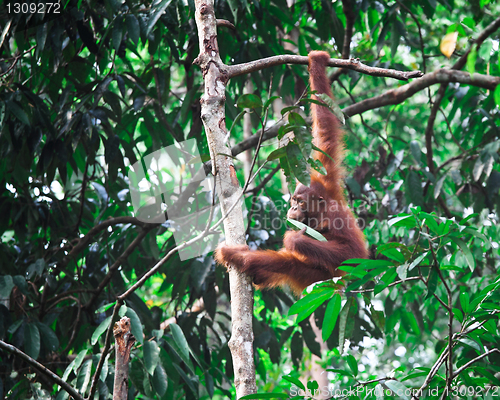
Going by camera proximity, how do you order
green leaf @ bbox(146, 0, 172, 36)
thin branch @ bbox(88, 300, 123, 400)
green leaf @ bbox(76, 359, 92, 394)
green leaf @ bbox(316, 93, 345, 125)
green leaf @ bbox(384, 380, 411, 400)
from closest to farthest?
thin branch @ bbox(88, 300, 123, 400) → green leaf @ bbox(384, 380, 411, 400) → green leaf @ bbox(316, 93, 345, 125) → green leaf @ bbox(76, 359, 92, 394) → green leaf @ bbox(146, 0, 172, 36)

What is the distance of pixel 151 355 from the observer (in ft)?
9.28

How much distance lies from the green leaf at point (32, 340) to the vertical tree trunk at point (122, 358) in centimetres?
172

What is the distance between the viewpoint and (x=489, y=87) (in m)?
4.13

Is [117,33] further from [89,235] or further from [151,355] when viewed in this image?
[151,355]

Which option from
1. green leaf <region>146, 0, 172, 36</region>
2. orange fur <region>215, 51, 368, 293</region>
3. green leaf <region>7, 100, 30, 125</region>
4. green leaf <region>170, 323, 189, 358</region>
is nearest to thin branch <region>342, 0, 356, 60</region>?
→ orange fur <region>215, 51, 368, 293</region>

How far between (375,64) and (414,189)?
1.48m

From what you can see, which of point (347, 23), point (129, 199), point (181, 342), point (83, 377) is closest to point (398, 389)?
point (181, 342)

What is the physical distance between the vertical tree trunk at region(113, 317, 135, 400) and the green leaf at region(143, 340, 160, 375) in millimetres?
992

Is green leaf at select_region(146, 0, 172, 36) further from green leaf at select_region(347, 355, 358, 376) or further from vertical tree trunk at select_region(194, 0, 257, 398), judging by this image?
green leaf at select_region(347, 355, 358, 376)

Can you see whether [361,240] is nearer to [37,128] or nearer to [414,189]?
[414,189]

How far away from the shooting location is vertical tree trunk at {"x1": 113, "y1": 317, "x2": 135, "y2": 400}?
5.81 ft

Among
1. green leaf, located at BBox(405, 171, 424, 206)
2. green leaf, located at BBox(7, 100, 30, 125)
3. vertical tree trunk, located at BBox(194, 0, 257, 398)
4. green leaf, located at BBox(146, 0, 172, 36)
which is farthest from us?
green leaf, located at BBox(405, 171, 424, 206)

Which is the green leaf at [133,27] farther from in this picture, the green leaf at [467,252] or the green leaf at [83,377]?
the green leaf at [467,252]

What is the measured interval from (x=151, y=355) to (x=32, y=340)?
41.2 inches
